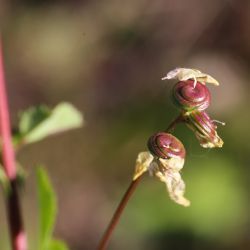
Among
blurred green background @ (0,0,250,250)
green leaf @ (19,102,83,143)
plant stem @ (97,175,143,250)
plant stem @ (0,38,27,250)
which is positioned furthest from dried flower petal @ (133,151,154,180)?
blurred green background @ (0,0,250,250)

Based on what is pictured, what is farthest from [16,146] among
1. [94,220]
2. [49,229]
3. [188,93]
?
[94,220]

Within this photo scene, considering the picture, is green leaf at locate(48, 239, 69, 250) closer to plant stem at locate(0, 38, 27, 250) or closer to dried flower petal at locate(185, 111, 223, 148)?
plant stem at locate(0, 38, 27, 250)

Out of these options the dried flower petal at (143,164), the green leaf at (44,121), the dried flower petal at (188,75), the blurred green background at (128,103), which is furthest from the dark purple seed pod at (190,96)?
the blurred green background at (128,103)

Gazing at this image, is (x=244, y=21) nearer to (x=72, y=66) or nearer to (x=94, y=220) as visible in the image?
(x=72, y=66)

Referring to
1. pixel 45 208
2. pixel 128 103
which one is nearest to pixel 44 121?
pixel 45 208

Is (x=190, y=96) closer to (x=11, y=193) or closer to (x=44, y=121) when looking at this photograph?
(x=11, y=193)

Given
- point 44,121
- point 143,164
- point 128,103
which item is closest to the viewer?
point 143,164
